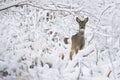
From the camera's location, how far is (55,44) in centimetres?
808

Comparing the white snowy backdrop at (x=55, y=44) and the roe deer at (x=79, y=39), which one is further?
the roe deer at (x=79, y=39)

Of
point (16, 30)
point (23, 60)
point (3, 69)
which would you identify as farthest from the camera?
point (16, 30)

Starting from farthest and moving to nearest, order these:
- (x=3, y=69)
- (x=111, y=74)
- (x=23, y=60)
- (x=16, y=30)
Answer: (x=16, y=30) < (x=23, y=60) < (x=3, y=69) < (x=111, y=74)

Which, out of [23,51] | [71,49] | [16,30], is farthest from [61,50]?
[16,30]

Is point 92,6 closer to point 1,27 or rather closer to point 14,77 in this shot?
point 1,27

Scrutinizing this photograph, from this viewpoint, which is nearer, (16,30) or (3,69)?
(3,69)

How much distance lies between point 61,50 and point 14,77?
1610 millimetres

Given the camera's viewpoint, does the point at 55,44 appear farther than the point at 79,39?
Yes

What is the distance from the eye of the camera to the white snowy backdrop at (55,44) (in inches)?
246

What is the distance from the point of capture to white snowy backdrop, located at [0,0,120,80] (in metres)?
6.25

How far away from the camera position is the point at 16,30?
8.62 m

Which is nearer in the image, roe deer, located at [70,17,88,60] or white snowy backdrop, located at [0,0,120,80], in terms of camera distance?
white snowy backdrop, located at [0,0,120,80]

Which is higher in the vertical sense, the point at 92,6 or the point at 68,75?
the point at 92,6

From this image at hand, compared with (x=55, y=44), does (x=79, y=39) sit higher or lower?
higher
